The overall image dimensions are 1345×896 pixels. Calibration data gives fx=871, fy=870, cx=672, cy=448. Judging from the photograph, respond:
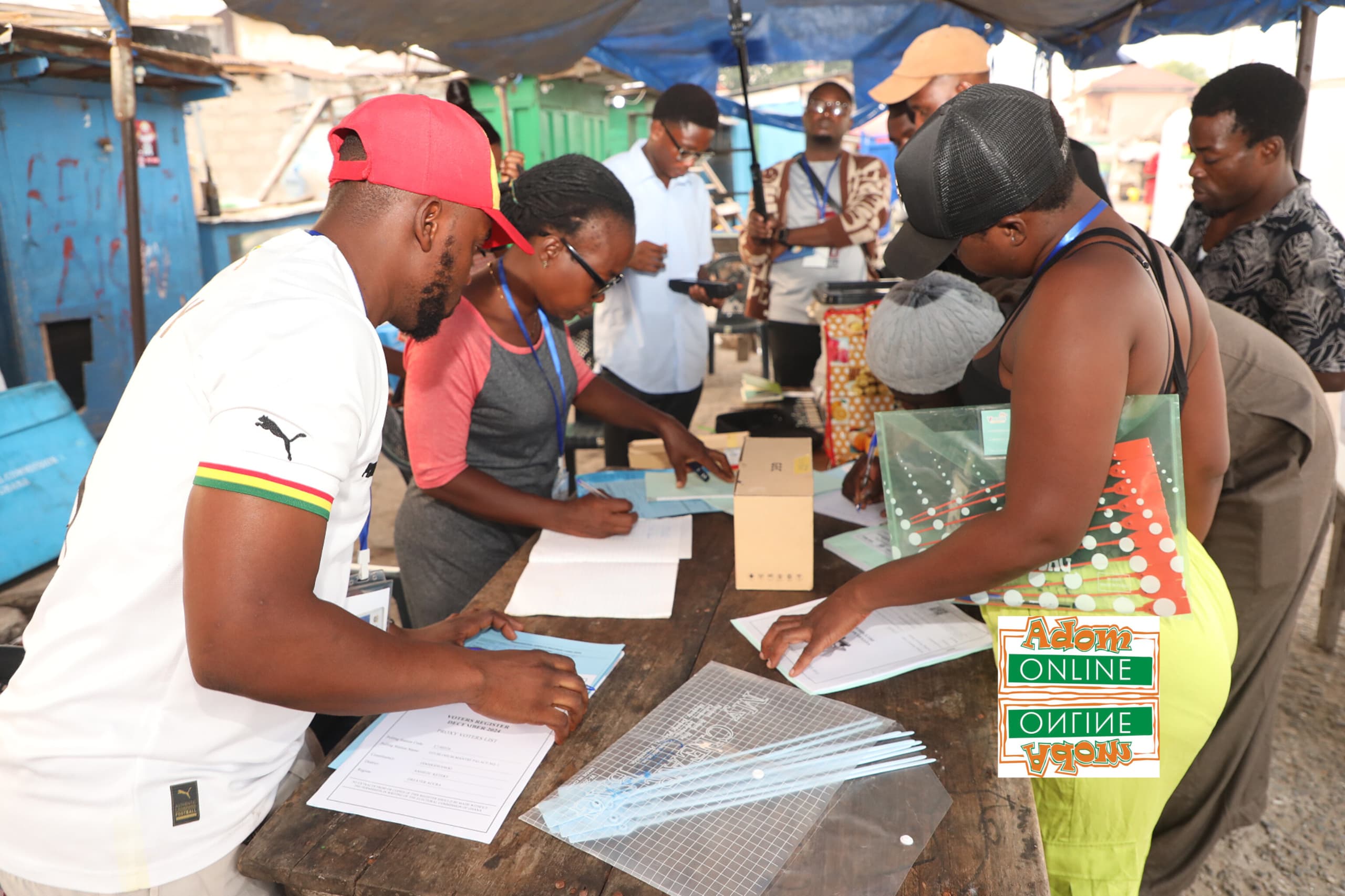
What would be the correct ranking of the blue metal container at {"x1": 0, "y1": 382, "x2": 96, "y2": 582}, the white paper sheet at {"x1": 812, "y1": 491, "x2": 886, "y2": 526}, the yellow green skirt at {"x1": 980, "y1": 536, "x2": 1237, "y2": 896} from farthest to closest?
the blue metal container at {"x1": 0, "y1": 382, "x2": 96, "y2": 582}, the white paper sheet at {"x1": 812, "y1": 491, "x2": 886, "y2": 526}, the yellow green skirt at {"x1": 980, "y1": 536, "x2": 1237, "y2": 896}

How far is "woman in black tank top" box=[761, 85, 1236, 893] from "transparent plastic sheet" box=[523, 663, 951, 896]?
179 mm

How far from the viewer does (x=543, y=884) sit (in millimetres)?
990

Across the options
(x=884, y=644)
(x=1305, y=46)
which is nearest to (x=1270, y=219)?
(x=1305, y=46)

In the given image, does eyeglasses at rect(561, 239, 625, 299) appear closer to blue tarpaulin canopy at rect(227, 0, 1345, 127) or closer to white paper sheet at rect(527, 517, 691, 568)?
white paper sheet at rect(527, 517, 691, 568)

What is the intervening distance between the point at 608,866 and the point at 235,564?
0.54 m

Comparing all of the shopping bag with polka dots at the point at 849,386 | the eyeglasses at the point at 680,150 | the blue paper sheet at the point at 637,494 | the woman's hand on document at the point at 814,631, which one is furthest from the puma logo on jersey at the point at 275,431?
the eyeglasses at the point at 680,150

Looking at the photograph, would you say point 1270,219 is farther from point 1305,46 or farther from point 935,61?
point 1305,46

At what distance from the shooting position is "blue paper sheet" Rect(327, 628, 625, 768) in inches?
55.9

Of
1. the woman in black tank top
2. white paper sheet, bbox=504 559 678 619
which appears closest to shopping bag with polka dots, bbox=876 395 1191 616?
the woman in black tank top

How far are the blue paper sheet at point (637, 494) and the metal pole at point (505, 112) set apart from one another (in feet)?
19.5

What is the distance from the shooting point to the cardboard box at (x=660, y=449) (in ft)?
8.79

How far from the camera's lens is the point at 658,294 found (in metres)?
3.67

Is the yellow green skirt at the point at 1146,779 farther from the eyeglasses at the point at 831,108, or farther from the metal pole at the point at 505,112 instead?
the metal pole at the point at 505,112

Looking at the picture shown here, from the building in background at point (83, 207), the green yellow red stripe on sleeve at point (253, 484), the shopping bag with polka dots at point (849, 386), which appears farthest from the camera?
the building in background at point (83, 207)
